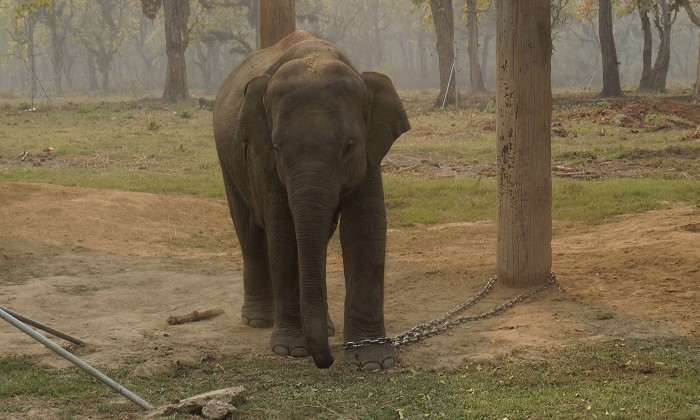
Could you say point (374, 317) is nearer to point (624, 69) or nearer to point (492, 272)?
point (492, 272)

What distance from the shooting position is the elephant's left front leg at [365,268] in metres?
6.97

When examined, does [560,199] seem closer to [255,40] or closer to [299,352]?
[299,352]

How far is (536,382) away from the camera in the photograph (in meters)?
6.19

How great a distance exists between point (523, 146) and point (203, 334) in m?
3.11

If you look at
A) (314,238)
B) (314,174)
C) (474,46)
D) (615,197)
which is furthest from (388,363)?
(474,46)

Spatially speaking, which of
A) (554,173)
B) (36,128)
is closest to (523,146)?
(554,173)

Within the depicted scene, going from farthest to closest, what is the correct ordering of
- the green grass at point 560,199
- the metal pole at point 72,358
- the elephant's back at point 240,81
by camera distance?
the green grass at point 560,199 → the elephant's back at point 240,81 → the metal pole at point 72,358

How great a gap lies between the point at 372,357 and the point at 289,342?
0.68 m

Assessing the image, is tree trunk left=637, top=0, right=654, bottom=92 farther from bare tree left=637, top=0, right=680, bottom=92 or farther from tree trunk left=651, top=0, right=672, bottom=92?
tree trunk left=651, top=0, right=672, bottom=92

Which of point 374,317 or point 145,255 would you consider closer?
point 374,317

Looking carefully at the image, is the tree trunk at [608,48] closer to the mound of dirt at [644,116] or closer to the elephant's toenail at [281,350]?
the mound of dirt at [644,116]

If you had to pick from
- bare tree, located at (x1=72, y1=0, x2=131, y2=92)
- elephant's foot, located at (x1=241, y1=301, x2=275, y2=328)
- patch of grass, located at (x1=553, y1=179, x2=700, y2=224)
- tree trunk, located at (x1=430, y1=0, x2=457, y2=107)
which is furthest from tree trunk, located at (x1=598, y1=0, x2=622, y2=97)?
bare tree, located at (x1=72, y1=0, x2=131, y2=92)

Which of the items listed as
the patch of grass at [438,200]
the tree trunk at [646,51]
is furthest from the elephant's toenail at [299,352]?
the tree trunk at [646,51]

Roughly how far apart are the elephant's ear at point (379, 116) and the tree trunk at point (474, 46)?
36040 mm
